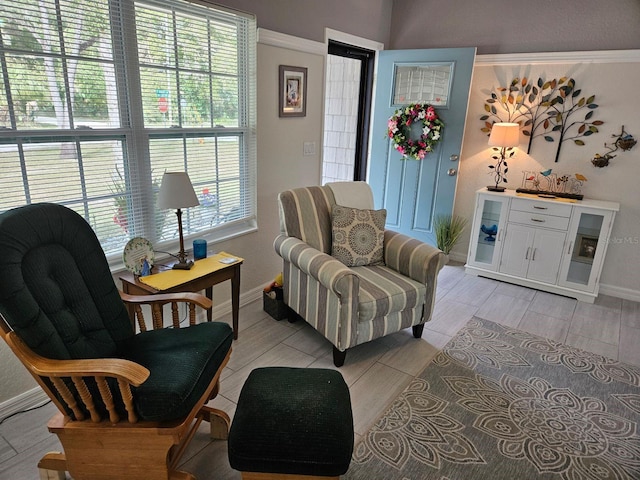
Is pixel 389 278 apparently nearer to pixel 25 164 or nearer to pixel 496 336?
pixel 496 336

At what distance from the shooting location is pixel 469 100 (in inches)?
154

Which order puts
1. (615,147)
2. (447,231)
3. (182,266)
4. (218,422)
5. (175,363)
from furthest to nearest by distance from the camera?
(447,231), (615,147), (182,266), (218,422), (175,363)

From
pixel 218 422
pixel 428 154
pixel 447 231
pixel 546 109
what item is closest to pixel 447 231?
Answer: pixel 447 231

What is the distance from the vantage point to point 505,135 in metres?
3.54

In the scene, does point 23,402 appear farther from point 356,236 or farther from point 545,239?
point 545,239

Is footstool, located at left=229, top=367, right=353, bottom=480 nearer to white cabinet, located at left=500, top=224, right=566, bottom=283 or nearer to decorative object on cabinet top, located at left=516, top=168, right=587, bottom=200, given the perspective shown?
white cabinet, located at left=500, top=224, right=566, bottom=283

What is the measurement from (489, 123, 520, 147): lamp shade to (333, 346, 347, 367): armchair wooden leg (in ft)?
7.57

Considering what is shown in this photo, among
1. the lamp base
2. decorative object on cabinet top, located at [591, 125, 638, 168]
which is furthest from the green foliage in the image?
the lamp base

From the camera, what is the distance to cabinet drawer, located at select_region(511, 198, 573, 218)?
340cm

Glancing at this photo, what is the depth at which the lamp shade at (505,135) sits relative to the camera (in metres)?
3.53

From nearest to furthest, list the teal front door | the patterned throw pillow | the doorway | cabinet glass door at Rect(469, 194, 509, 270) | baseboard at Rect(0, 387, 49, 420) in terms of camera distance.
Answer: baseboard at Rect(0, 387, 49, 420), the patterned throw pillow, cabinet glass door at Rect(469, 194, 509, 270), the teal front door, the doorway

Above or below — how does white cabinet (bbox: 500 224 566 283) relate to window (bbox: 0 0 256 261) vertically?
below

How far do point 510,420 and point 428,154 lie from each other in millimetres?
2625

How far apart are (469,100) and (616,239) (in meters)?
1.74
